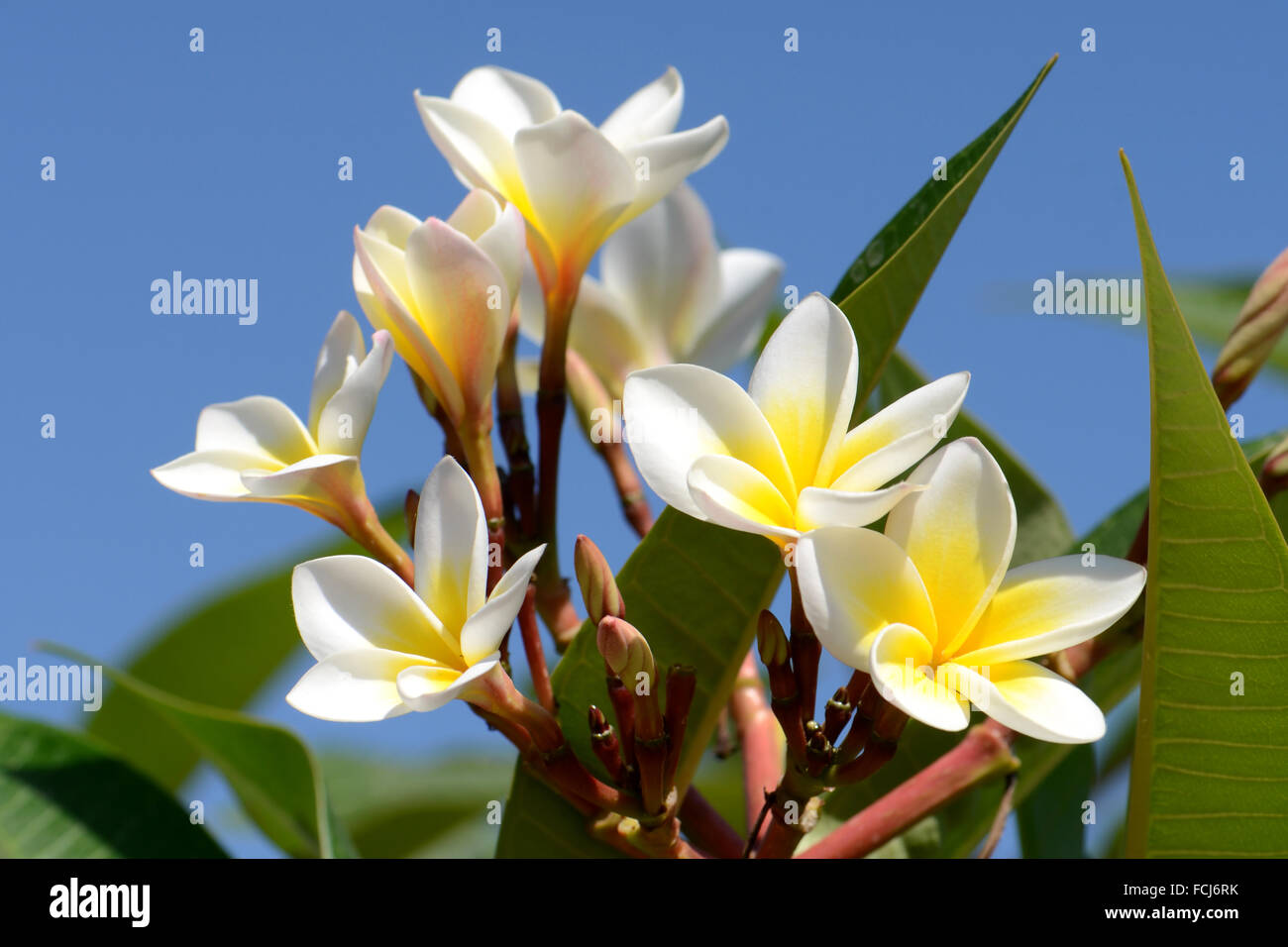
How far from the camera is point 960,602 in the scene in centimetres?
71

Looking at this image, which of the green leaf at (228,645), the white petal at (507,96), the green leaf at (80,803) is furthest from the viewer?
the green leaf at (228,645)

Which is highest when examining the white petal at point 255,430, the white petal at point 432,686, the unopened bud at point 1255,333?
the unopened bud at point 1255,333

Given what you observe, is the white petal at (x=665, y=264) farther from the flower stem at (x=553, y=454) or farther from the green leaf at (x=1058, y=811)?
the green leaf at (x=1058, y=811)

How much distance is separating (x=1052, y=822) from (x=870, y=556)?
82 cm

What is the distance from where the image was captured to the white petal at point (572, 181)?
925 mm

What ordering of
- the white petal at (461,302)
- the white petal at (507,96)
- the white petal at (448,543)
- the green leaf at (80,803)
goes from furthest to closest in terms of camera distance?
1. the green leaf at (80,803)
2. the white petal at (507,96)
3. the white petal at (461,302)
4. the white petal at (448,543)

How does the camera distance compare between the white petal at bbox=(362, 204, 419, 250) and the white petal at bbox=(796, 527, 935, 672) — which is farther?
the white petal at bbox=(362, 204, 419, 250)

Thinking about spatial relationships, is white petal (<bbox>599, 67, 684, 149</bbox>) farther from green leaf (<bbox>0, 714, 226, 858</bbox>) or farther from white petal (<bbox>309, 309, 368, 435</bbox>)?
green leaf (<bbox>0, 714, 226, 858</bbox>)

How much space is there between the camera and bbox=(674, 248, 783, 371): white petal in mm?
1361

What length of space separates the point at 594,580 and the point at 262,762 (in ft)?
1.94

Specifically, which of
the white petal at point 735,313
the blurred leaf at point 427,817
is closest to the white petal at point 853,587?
the white petal at point 735,313

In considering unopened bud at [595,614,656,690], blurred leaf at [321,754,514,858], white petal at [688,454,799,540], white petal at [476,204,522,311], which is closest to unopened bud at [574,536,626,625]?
unopened bud at [595,614,656,690]

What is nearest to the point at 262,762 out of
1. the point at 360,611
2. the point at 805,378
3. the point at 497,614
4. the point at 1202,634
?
the point at 360,611

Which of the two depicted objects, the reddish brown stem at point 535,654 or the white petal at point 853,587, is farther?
the reddish brown stem at point 535,654
